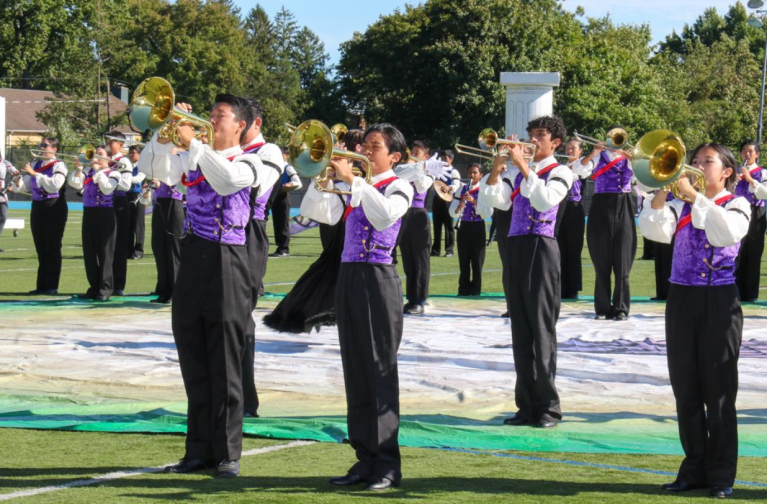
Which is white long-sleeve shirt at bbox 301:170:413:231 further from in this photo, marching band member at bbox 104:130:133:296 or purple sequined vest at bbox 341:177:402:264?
marching band member at bbox 104:130:133:296

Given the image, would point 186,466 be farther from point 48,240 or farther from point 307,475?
point 48,240

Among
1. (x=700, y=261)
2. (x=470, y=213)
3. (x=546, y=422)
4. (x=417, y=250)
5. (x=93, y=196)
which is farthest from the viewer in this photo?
(x=470, y=213)

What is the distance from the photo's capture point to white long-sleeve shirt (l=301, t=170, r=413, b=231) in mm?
5598

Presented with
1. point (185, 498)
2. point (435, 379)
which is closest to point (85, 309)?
point (435, 379)

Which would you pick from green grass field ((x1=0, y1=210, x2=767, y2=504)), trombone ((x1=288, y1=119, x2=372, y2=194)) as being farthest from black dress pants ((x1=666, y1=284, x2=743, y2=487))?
trombone ((x1=288, y1=119, x2=372, y2=194))

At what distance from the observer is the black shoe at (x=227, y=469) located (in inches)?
225

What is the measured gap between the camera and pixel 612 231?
1192 cm

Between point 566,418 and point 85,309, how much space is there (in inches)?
264

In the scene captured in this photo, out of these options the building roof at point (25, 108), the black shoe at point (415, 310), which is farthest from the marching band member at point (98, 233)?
the building roof at point (25, 108)

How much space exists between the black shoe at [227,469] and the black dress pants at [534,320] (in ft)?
6.84

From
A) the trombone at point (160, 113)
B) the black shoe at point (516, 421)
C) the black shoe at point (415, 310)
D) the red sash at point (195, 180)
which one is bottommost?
the black shoe at point (516, 421)

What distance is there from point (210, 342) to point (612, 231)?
22.6 feet

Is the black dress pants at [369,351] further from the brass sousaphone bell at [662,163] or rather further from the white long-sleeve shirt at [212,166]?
the brass sousaphone bell at [662,163]

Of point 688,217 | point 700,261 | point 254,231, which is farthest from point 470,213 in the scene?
point 700,261
